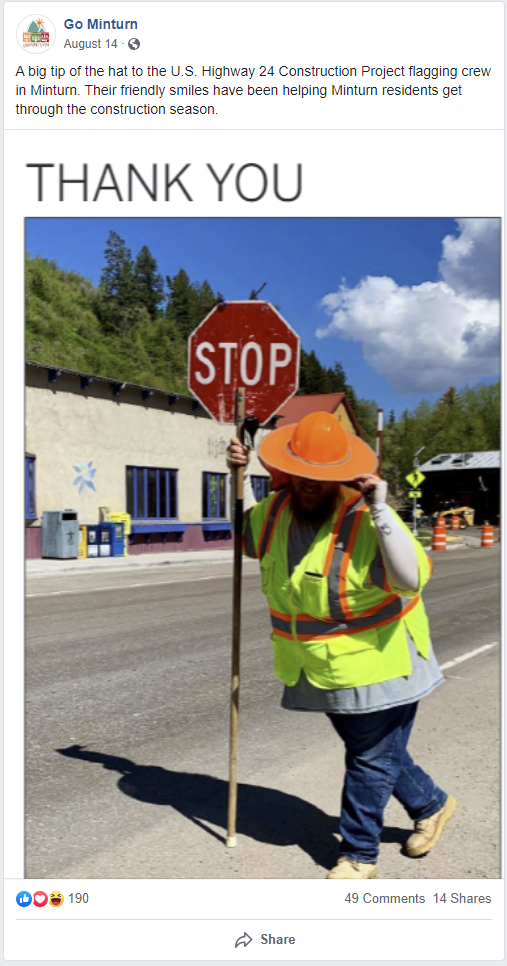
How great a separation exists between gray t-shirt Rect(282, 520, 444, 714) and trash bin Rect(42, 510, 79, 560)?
18.0 meters

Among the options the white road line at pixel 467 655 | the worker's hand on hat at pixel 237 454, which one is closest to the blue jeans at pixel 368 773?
the worker's hand on hat at pixel 237 454

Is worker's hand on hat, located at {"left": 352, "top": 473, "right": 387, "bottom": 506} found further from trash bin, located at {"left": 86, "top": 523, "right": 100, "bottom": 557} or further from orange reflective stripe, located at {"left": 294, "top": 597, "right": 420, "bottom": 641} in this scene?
trash bin, located at {"left": 86, "top": 523, "right": 100, "bottom": 557}

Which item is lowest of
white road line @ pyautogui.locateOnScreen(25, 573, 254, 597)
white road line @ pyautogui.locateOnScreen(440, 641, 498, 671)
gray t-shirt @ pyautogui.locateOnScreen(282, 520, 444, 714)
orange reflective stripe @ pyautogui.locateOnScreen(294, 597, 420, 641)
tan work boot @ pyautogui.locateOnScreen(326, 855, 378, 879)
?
white road line @ pyautogui.locateOnScreen(25, 573, 254, 597)

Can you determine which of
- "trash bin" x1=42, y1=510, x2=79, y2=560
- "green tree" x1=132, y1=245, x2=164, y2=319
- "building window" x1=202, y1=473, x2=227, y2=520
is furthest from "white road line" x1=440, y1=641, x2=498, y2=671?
"green tree" x1=132, y1=245, x2=164, y2=319

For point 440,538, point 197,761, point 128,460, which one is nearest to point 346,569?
point 197,761

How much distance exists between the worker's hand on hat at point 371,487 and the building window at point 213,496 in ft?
88.2

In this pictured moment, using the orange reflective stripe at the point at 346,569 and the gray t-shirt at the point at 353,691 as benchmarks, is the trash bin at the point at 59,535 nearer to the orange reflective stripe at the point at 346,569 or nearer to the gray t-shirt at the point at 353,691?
the gray t-shirt at the point at 353,691

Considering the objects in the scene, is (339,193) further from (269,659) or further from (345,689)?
(269,659)

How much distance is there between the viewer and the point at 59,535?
20375mm

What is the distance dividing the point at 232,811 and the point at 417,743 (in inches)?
76.2

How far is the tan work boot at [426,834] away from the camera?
3.23 metres

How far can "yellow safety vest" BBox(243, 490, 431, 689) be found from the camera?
286cm

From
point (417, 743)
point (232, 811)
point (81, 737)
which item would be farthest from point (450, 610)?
point (232, 811)

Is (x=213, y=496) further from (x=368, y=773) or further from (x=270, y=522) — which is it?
(x=368, y=773)
